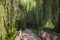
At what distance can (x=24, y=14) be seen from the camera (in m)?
18.0

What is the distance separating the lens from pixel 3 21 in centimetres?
953

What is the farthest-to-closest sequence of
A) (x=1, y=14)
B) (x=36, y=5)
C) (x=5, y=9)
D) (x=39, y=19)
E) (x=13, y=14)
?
1. (x=36, y=5)
2. (x=39, y=19)
3. (x=13, y=14)
4. (x=5, y=9)
5. (x=1, y=14)

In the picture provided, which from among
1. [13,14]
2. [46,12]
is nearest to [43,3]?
[46,12]

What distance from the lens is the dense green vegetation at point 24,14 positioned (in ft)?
32.8

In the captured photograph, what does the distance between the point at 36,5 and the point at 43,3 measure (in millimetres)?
2484

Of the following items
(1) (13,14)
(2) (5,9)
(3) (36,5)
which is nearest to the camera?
(2) (5,9)

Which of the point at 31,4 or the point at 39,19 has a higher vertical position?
the point at 31,4

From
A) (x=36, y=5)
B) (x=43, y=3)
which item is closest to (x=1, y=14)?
(x=43, y=3)

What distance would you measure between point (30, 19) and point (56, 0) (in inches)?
221

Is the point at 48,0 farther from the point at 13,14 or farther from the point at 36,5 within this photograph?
the point at 13,14

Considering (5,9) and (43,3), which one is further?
(43,3)

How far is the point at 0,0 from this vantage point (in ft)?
32.0

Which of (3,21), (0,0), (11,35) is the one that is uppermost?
(0,0)

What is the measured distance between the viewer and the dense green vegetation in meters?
9.99
